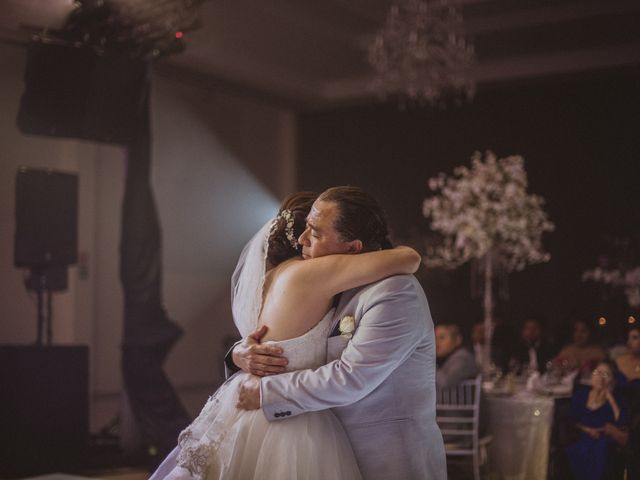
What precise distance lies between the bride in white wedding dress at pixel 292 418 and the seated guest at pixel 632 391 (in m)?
2.58

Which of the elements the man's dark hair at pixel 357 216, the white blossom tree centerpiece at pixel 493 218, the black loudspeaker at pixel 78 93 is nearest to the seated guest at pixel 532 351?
the white blossom tree centerpiece at pixel 493 218

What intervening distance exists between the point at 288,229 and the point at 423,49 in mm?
4502

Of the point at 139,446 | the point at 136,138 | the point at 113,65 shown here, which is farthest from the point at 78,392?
the point at 113,65

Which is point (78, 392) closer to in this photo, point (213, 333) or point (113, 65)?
point (113, 65)

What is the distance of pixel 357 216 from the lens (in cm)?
228

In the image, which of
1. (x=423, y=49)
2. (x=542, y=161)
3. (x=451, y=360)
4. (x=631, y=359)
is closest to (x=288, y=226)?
(x=631, y=359)

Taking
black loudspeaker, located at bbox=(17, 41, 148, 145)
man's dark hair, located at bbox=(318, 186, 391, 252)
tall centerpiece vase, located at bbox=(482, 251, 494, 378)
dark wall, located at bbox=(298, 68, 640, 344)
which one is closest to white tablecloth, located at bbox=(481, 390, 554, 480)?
tall centerpiece vase, located at bbox=(482, 251, 494, 378)

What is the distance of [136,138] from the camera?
20.6 ft

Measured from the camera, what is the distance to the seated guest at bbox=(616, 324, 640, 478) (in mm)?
4258

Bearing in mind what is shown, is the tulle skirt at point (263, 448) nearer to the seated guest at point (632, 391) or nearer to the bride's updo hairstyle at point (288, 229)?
the bride's updo hairstyle at point (288, 229)

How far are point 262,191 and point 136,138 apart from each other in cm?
363

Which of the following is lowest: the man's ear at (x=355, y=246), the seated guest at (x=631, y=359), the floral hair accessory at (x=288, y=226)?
the seated guest at (x=631, y=359)

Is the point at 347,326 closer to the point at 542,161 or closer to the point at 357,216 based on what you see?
the point at 357,216

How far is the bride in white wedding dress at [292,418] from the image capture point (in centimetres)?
215
